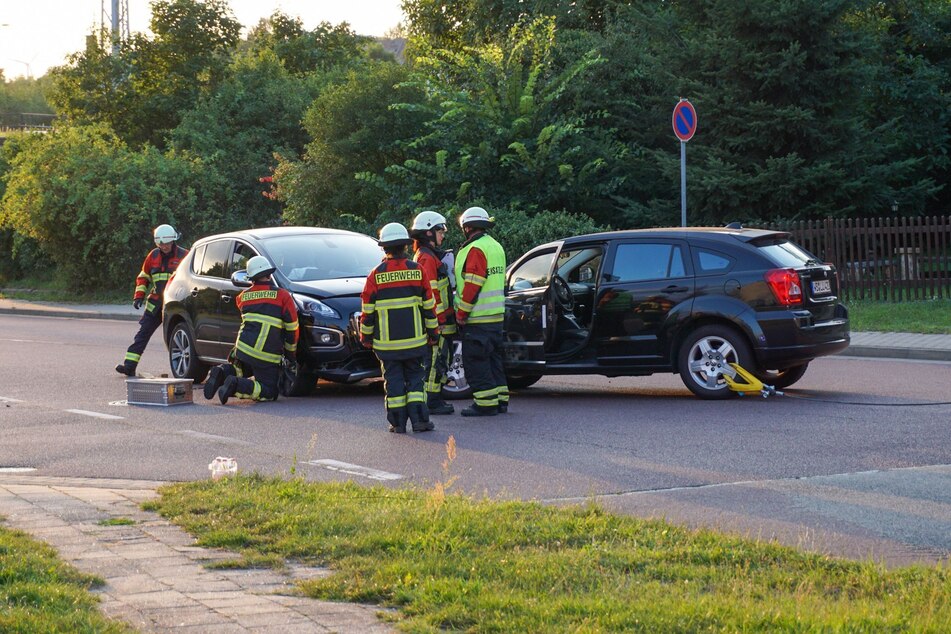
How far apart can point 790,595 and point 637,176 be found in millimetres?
21885

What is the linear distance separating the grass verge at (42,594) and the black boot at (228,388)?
21.4 feet

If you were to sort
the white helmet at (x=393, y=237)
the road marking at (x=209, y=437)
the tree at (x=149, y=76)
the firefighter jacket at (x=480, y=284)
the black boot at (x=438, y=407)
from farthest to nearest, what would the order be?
the tree at (x=149, y=76) → the black boot at (x=438, y=407) → the firefighter jacket at (x=480, y=284) → the white helmet at (x=393, y=237) → the road marking at (x=209, y=437)

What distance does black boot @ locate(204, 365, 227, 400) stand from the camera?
12812mm

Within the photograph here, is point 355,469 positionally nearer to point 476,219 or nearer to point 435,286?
point 435,286

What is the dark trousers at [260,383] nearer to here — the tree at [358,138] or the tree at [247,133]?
the tree at [358,138]

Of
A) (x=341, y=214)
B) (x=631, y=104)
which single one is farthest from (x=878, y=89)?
(x=341, y=214)

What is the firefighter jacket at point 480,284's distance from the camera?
37.2 feet

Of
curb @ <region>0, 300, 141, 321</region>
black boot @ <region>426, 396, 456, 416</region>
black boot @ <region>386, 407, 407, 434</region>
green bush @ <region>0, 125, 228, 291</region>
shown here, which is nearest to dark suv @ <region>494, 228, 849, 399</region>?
black boot @ <region>426, 396, 456, 416</region>

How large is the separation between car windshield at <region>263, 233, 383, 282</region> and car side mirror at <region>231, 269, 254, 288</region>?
1.15 ft

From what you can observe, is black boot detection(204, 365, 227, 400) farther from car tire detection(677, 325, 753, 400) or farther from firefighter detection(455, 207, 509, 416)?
car tire detection(677, 325, 753, 400)

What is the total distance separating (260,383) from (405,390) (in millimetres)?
2659

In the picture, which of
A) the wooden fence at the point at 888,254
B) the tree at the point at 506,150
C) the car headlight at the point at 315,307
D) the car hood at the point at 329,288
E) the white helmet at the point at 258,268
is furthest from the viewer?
the tree at the point at 506,150

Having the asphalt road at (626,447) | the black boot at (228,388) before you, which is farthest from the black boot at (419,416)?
the black boot at (228,388)

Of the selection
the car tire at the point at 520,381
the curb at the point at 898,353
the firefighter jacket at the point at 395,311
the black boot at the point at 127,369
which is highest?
the firefighter jacket at the point at 395,311
